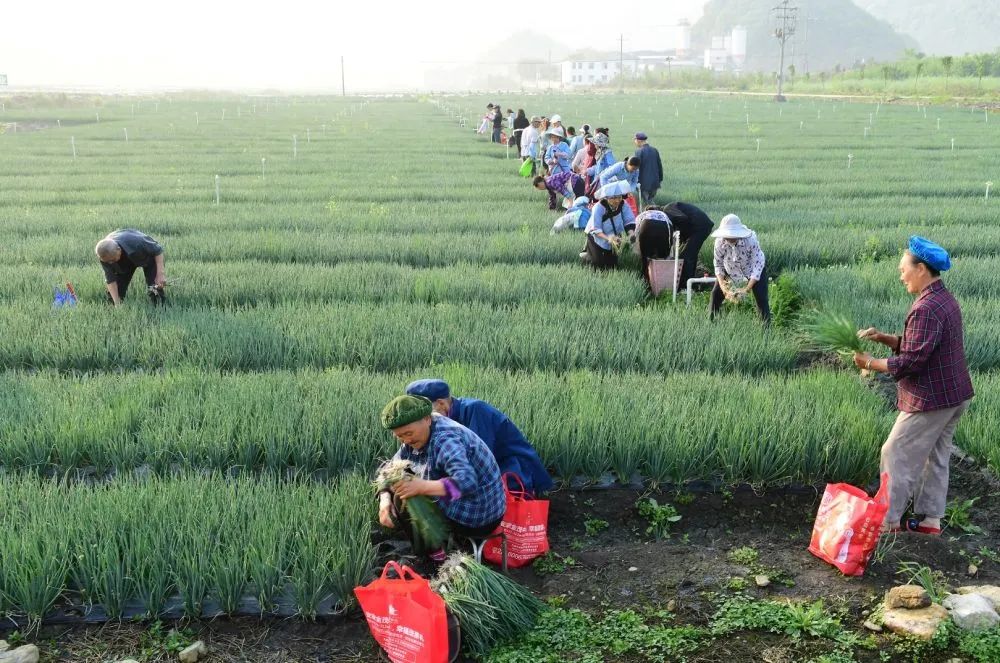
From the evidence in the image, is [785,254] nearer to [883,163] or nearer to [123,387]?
[123,387]

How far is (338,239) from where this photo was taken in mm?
10797

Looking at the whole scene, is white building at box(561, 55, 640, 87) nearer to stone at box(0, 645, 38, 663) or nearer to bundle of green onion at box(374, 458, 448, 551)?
bundle of green onion at box(374, 458, 448, 551)

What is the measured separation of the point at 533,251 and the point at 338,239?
2.52 m

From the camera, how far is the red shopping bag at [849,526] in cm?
365

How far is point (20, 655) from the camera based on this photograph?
324 centimetres

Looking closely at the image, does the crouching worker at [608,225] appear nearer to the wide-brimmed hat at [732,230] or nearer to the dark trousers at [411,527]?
the wide-brimmed hat at [732,230]

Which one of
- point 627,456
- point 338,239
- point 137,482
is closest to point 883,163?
point 338,239

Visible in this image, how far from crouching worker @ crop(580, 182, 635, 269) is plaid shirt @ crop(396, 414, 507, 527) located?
5.20 metres

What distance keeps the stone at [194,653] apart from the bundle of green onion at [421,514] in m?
0.94

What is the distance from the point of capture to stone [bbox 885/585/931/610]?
340 cm

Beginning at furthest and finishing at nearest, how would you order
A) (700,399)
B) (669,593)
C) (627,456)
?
(700,399)
(627,456)
(669,593)

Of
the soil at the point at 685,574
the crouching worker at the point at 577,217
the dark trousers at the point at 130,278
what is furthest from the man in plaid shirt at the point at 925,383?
the crouching worker at the point at 577,217

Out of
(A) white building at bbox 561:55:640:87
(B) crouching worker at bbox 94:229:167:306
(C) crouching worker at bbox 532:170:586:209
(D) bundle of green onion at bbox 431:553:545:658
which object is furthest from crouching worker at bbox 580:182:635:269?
(A) white building at bbox 561:55:640:87

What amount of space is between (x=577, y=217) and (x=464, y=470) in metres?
7.88
